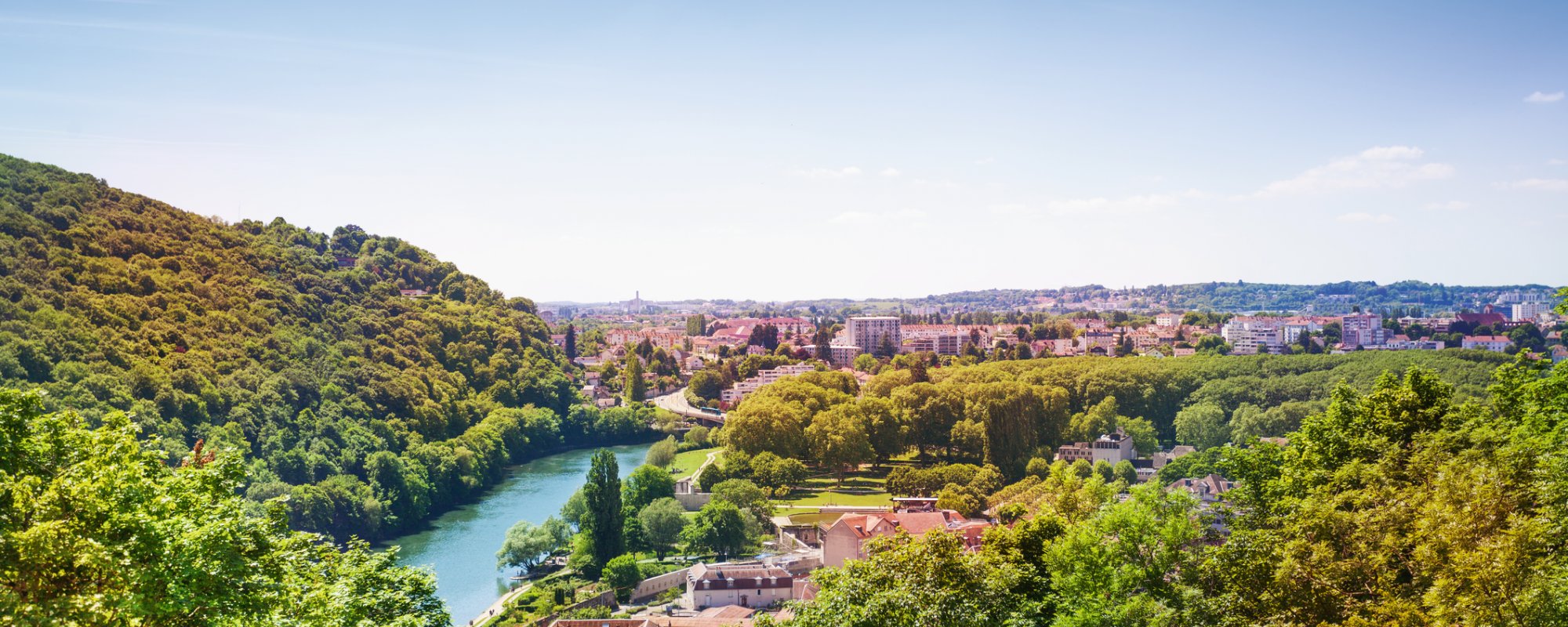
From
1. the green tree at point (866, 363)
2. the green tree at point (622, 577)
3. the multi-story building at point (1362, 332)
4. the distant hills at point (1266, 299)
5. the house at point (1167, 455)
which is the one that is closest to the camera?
the green tree at point (622, 577)

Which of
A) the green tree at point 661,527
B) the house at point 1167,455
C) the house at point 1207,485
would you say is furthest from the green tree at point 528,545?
the house at point 1167,455

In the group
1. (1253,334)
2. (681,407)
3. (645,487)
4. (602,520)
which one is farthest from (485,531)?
(1253,334)

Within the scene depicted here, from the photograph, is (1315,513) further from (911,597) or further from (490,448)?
(490,448)

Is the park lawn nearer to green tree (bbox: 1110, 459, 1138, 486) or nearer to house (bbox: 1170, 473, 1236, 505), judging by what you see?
green tree (bbox: 1110, 459, 1138, 486)

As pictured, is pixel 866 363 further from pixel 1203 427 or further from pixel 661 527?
pixel 661 527

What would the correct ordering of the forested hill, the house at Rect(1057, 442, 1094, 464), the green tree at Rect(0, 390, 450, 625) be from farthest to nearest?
the house at Rect(1057, 442, 1094, 464) < the forested hill < the green tree at Rect(0, 390, 450, 625)

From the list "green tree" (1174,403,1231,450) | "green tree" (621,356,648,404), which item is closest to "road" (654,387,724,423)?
"green tree" (621,356,648,404)

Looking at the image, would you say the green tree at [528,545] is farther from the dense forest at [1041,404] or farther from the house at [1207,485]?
the house at [1207,485]
